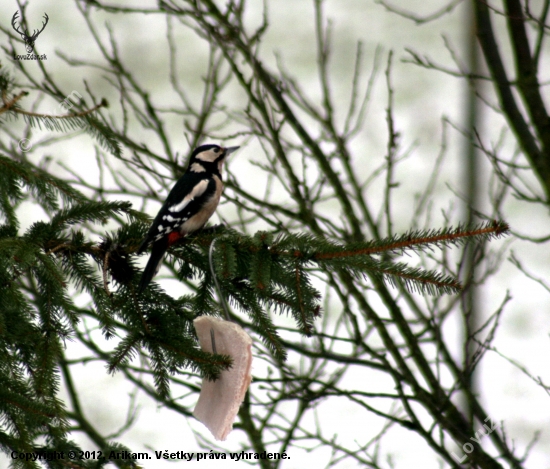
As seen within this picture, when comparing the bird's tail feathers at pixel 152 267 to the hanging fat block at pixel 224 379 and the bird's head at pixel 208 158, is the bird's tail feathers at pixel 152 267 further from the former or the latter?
the bird's head at pixel 208 158

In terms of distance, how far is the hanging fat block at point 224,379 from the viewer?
1.71m

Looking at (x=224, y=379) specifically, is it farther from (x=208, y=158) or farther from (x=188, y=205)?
(x=208, y=158)

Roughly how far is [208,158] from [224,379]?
4.40 feet

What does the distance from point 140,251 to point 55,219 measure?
0.27 metres

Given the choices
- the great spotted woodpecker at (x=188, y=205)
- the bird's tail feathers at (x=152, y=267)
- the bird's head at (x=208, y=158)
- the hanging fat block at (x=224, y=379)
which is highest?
the bird's head at (x=208, y=158)

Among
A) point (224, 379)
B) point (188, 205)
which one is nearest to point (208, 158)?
point (188, 205)

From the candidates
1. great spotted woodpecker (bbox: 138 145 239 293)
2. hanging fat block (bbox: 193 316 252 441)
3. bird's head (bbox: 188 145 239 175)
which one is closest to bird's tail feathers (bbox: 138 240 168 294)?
great spotted woodpecker (bbox: 138 145 239 293)

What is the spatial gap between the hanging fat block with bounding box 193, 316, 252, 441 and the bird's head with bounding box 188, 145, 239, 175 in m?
1.16

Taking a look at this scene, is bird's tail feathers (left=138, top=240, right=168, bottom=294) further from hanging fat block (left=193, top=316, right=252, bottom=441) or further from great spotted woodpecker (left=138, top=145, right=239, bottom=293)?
hanging fat block (left=193, top=316, right=252, bottom=441)

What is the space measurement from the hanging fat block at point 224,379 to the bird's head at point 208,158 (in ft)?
3.81

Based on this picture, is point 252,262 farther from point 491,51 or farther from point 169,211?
point 491,51

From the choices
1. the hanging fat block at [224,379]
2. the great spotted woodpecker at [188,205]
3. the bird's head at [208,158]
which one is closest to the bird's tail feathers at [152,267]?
the great spotted woodpecker at [188,205]

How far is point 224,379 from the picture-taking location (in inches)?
69.5

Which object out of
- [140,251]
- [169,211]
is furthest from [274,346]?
[169,211]
